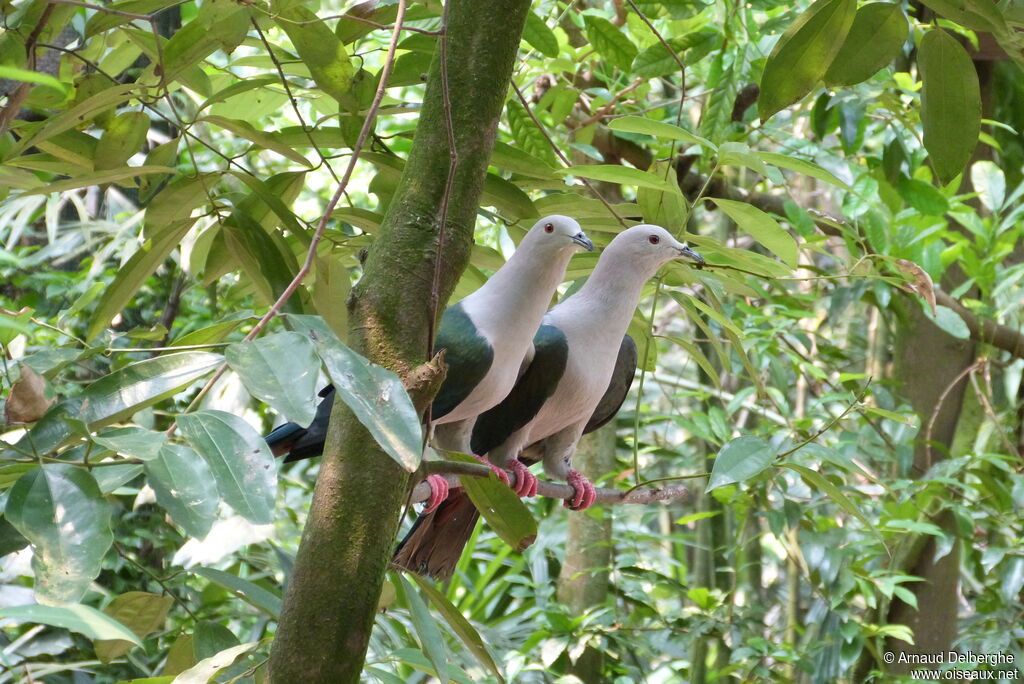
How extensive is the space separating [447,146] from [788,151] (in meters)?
2.03

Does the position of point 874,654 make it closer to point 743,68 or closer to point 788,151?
point 788,151

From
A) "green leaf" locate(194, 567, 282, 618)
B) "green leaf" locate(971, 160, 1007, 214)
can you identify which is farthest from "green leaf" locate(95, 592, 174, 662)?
"green leaf" locate(971, 160, 1007, 214)

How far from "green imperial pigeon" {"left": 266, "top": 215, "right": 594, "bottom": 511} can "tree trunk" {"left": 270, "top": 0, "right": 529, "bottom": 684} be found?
0.38m

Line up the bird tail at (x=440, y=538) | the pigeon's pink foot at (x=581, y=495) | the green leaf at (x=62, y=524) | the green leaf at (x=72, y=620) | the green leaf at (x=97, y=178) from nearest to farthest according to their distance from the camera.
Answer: the green leaf at (x=72, y=620)
the green leaf at (x=62, y=524)
the green leaf at (x=97, y=178)
the bird tail at (x=440, y=538)
the pigeon's pink foot at (x=581, y=495)

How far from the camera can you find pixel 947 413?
10.2 feet

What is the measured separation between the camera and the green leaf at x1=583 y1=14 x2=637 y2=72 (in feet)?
5.66

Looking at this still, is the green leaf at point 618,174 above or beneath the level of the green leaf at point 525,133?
beneath

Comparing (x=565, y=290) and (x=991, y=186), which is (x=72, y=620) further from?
(x=991, y=186)

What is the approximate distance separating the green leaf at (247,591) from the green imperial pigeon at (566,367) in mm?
355

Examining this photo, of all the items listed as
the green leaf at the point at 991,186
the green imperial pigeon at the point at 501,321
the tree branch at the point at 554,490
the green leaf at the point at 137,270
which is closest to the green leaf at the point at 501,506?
the tree branch at the point at 554,490

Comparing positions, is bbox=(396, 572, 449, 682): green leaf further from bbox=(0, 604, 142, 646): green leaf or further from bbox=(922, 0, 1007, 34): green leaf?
bbox=(922, 0, 1007, 34): green leaf

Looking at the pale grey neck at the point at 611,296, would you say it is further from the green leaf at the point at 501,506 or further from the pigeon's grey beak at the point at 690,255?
the green leaf at the point at 501,506

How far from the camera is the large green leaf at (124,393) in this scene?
70 centimetres

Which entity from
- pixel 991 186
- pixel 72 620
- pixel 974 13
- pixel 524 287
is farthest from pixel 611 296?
pixel 991 186
